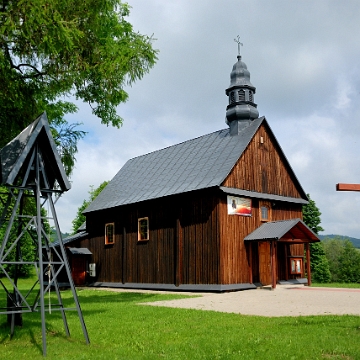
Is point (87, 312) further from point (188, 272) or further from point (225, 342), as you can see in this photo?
point (188, 272)

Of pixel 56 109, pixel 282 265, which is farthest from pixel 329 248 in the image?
pixel 56 109

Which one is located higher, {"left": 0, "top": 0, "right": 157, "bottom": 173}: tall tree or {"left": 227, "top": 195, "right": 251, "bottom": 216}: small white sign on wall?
{"left": 0, "top": 0, "right": 157, "bottom": 173}: tall tree

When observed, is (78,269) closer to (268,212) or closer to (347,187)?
(268,212)

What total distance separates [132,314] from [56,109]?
857 centimetres

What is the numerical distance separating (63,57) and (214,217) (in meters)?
10.9

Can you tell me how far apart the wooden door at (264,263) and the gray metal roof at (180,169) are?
4.07 meters

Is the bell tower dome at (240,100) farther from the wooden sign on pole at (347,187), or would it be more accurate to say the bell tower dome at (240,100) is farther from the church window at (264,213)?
the wooden sign on pole at (347,187)

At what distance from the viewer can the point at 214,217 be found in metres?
19.2

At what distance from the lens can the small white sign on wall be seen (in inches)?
774

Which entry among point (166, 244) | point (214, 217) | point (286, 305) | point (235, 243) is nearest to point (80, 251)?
point (166, 244)

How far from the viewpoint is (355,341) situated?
23.4 ft

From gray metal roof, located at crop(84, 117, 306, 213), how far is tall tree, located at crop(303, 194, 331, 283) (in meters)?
16.9

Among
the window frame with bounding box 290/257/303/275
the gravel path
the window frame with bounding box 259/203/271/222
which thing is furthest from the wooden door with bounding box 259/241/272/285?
the gravel path

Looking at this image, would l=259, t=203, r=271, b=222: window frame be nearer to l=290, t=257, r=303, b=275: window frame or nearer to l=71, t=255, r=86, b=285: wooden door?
l=290, t=257, r=303, b=275: window frame
